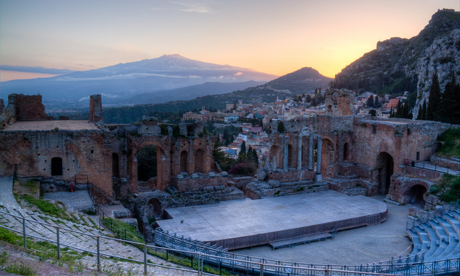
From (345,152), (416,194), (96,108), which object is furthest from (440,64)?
(96,108)

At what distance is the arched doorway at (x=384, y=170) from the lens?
Answer: 2903 centimetres

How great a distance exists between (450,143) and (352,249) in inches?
598

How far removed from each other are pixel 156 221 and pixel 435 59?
185 ft

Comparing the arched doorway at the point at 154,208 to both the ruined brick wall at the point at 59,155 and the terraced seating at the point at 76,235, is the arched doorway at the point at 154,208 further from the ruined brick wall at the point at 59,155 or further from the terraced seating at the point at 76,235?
the terraced seating at the point at 76,235

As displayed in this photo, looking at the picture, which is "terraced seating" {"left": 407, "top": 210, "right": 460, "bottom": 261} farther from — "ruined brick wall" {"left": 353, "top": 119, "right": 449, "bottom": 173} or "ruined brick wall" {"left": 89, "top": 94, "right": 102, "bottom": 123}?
"ruined brick wall" {"left": 89, "top": 94, "right": 102, "bottom": 123}

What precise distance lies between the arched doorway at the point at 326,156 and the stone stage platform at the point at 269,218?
4.30 m

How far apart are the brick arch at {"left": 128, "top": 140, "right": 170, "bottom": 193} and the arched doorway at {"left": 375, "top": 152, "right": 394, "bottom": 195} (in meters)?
16.6

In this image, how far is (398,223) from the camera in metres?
22.8

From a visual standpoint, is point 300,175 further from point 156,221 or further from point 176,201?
point 156,221

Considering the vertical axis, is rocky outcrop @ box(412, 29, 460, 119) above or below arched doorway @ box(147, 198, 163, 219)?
above

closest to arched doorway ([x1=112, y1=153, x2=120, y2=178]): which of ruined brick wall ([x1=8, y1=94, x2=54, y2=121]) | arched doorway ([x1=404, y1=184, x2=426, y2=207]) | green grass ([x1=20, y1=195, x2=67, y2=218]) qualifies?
ruined brick wall ([x1=8, y1=94, x2=54, y2=121])

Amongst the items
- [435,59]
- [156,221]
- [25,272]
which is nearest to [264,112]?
[435,59]

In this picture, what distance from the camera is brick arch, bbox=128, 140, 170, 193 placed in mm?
22497

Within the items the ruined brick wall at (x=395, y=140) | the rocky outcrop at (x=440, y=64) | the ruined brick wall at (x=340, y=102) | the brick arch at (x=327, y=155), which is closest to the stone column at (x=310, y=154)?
the brick arch at (x=327, y=155)
